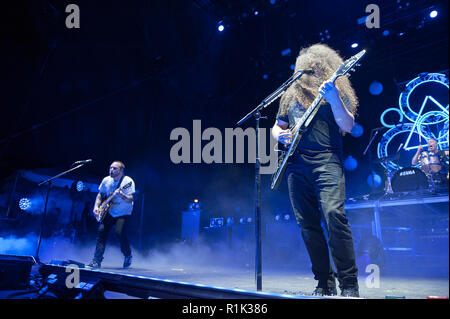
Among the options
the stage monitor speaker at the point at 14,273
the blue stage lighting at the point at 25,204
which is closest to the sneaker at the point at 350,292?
the stage monitor speaker at the point at 14,273

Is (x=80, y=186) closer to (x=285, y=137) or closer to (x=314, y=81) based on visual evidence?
(x=285, y=137)

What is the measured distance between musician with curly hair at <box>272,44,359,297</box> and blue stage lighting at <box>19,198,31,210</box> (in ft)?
20.3

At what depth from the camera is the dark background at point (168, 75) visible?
6.25m

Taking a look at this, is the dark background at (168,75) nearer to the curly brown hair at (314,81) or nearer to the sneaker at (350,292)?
the curly brown hair at (314,81)

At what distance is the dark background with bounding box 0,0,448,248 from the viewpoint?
6.25m

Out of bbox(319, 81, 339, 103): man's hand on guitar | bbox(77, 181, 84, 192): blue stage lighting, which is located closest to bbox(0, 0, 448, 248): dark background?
bbox(77, 181, 84, 192): blue stage lighting

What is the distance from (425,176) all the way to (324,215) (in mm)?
5128

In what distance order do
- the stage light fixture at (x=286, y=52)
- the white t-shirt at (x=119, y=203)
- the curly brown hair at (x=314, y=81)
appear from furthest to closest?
the stage light fixture at (x=286, y=52) → the white t-shirt at (x=119, y=203) → the curly brown hair at (x=314, y=81)

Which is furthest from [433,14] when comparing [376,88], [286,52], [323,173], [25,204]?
[25,204]

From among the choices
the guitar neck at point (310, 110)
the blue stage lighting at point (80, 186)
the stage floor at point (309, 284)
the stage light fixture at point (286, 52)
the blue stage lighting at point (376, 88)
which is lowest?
the stage floor at point (309, 284)

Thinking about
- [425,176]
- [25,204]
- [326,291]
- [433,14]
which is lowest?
[326,291]

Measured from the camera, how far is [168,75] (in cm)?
854
